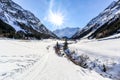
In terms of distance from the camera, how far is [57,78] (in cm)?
1351

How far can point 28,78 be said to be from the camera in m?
12.1

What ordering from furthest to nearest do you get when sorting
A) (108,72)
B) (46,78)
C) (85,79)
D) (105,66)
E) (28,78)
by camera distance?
(105,66), (108,72), (85,79), (46,78), (28,78)

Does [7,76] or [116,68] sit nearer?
[7,76]

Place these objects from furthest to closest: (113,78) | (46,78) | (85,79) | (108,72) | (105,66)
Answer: (105,66) < (108,72) < (113,78) < (85,79) < (46,78)

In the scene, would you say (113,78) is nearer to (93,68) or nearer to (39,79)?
(93,68)

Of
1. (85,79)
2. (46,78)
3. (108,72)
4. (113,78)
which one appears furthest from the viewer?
(108,72)

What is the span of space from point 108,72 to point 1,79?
9803 mm

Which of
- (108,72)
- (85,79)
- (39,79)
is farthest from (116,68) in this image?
(39,79)

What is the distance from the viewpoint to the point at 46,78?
13.1 m

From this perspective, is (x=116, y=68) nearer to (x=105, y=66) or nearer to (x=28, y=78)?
(x=105, y=66)

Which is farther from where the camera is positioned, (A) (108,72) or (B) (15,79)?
(A) (108,72)

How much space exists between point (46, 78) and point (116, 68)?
295 inches

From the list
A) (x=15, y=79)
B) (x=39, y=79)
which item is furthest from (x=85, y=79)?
(x=15, y=79)

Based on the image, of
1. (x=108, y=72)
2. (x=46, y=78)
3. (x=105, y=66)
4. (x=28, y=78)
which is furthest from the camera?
(x=105, y=66)
